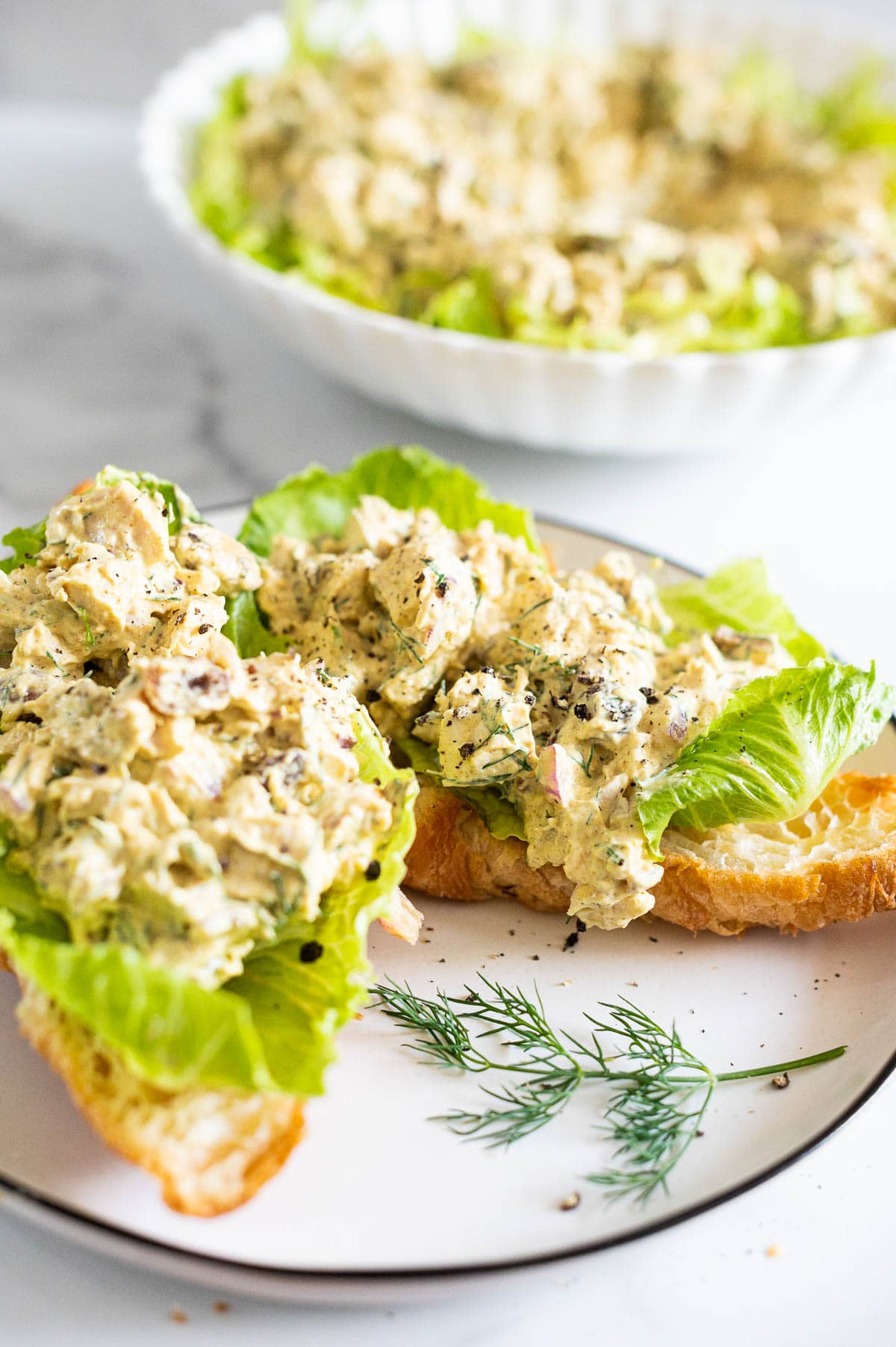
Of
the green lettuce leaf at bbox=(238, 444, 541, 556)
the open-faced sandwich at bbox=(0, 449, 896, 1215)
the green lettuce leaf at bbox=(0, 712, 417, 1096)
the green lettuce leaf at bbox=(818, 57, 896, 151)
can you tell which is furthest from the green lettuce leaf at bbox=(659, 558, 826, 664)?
the green lettuce leaf at bbox=(818, 57, 896, 151)

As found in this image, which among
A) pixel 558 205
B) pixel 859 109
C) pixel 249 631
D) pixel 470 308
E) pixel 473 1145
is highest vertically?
pixel 859 109

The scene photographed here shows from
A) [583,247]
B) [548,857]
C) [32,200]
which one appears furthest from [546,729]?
[32,200]

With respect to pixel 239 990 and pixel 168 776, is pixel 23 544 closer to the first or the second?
pixel 168 776

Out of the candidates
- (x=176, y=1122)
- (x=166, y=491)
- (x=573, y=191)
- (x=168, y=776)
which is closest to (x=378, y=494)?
(x=166, y=491)

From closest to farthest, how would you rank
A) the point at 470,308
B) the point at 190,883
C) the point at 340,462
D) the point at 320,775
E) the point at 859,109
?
the point at 190,883
the point at 320,775
the point at 470,308
the point at 340,462
the point at 859,109

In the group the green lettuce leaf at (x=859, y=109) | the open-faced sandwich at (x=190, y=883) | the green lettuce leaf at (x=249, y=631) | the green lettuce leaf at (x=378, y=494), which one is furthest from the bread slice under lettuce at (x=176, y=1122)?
the green lettuce leaf at (x=859, y=109)

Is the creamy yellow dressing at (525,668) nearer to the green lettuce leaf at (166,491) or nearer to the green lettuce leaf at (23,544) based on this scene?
the green lettuce leaf at (166,491)
